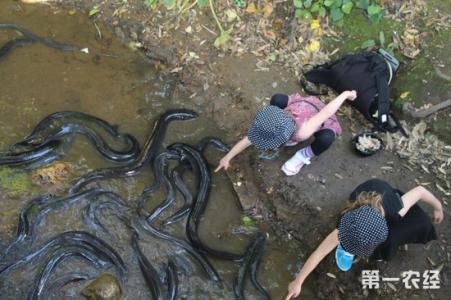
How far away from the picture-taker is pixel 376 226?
3.97m

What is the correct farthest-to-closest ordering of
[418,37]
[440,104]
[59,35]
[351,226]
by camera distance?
[59,35] < [418,37] < [440,104] < [351,226]

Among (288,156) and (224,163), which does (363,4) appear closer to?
(288,156)

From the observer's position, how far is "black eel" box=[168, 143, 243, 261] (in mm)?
5176

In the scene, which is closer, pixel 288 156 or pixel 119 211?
pixel 119 211

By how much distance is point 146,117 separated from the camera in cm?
622

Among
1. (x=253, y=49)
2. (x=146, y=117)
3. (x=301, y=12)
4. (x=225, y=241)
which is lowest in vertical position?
(x=225, y=241)

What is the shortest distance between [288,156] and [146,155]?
5.36 ft

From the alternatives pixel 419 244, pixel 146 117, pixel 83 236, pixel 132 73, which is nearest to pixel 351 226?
pixel 419 244

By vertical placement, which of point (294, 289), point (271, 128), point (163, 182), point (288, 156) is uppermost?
point (271, 128)

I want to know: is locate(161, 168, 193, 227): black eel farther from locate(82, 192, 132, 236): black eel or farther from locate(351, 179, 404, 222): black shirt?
locate(351, 179, 404, 222): black shirt

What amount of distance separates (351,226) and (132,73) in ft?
12.6

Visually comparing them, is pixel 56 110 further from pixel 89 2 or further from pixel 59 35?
pixel 89 2

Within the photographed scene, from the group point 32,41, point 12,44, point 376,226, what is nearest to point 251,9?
point 32,41

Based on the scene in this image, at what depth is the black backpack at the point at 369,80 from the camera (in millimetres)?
5797
